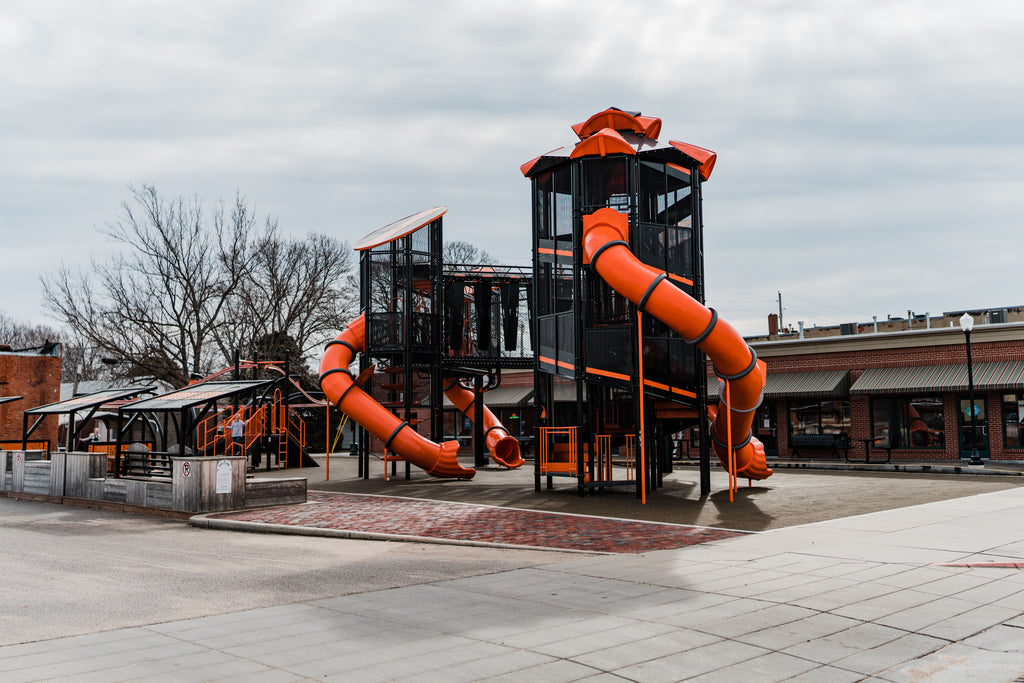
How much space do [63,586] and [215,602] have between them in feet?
8.10

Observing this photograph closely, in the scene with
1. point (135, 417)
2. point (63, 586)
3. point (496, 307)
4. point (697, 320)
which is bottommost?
point (63, 586)

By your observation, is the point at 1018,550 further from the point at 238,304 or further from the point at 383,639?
the point at 238,304

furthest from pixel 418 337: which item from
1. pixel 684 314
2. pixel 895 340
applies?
pixel 895 340

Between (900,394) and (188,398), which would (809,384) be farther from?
(188,398)

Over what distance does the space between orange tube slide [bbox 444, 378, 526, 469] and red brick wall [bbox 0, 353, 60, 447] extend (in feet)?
61.9

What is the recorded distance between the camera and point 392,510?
16875 mm

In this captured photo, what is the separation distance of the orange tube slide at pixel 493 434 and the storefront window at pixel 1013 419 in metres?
17.6

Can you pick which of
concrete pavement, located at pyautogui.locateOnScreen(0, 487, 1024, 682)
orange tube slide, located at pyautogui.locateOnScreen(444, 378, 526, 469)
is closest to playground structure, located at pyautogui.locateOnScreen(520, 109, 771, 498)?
orange tube slide, located at pyautogui.locateOnScreen(444, 378, 526, 469)

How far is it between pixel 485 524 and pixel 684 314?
5697mm

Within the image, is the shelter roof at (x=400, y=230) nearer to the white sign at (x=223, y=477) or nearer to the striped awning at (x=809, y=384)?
the white sign at (x=223, y=477)

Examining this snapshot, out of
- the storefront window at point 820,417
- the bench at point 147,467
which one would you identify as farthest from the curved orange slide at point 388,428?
the storefront window at point 820,417

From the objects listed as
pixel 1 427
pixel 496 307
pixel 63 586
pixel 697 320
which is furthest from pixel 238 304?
pixel 63 586

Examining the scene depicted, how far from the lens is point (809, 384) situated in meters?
34.6

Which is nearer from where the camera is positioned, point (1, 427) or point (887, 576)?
point (887, 576)
